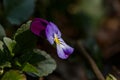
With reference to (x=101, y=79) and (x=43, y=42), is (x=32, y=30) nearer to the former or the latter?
(x=101, y=79)

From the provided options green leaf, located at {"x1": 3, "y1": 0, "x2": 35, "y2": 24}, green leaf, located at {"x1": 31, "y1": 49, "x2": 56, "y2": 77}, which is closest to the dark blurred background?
green leaf, located at {"x1": 3, "y1": 0, "x2": 35, "y2": 24}

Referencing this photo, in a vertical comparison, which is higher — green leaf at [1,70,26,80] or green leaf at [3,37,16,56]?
green leaf at [3,37,16,56]

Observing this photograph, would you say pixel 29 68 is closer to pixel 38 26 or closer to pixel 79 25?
pixel 38 26

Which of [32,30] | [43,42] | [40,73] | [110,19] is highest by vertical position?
[32,30]

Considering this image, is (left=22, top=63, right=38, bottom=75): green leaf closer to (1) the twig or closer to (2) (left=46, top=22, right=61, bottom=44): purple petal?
(2) (left=46, top=22, right=61, bottom=44): purple petal

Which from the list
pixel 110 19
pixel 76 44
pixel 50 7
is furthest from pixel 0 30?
pixel 110 19

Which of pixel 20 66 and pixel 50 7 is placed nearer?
pixel 20 66

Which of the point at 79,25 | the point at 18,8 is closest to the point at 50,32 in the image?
the point at 18,8

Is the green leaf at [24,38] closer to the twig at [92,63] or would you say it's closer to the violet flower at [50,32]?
the violet flower at [50,32]
